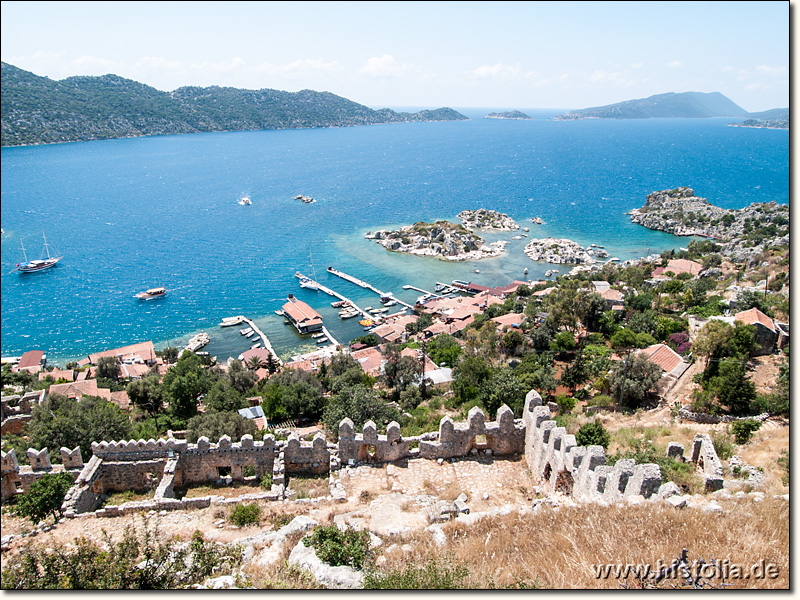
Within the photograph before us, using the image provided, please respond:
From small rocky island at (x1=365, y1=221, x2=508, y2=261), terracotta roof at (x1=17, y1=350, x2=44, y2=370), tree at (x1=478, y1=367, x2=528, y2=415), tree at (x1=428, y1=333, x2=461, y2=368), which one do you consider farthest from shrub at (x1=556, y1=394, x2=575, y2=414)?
small rocky island at (x1=365, y1=221, x2=508, y2=261)

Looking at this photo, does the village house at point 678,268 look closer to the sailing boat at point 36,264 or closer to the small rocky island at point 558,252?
the small rocky island at point 558,252

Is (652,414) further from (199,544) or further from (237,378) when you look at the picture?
(237,378)

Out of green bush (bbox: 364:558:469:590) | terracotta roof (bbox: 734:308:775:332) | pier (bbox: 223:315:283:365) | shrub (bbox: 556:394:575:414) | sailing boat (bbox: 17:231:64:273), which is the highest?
sailing boat (bbox: 17:231:64:273)

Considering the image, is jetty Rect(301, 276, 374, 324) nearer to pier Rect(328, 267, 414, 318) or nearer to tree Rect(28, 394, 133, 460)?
pier Rect(328, 267, 414, 318)

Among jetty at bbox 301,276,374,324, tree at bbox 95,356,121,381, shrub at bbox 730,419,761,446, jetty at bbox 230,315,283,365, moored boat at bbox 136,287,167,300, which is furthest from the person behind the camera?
moored boat at bbox 136,287,167,300

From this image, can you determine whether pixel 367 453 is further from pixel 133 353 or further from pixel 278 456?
pixel 133 353

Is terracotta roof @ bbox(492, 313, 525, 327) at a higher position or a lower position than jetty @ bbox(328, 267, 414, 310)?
lower

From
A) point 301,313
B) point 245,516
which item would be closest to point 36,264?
point 301,313
